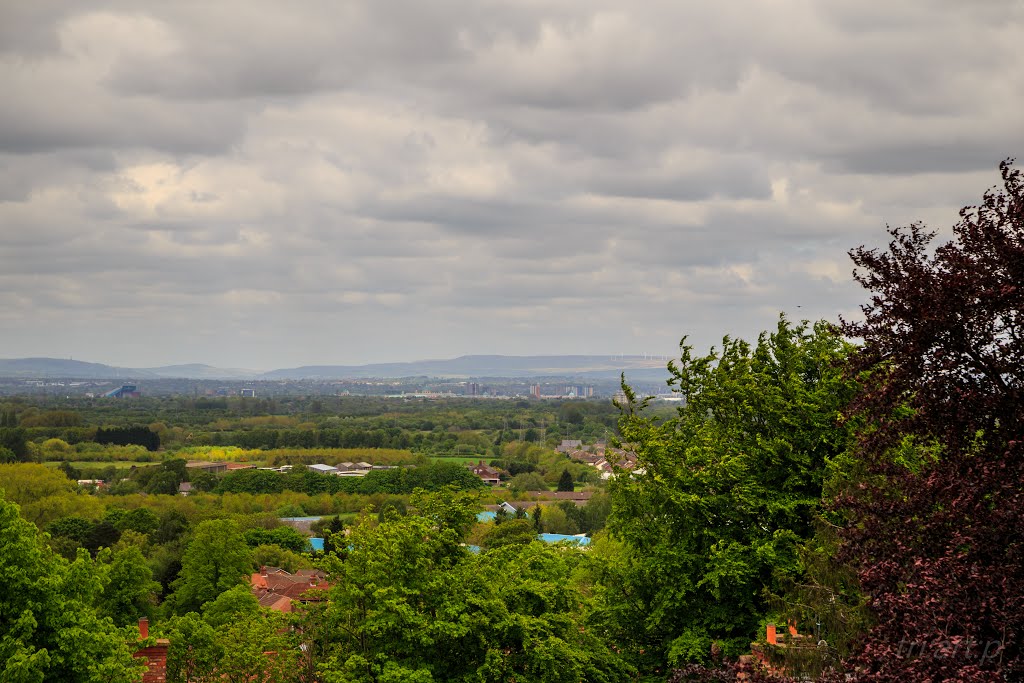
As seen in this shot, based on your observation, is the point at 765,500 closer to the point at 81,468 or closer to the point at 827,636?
the point at 827,636

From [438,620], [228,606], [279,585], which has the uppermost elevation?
[438,620]

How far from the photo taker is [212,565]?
1941 inches

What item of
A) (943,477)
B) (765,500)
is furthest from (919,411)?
(765,500)

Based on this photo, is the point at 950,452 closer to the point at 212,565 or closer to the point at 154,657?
the point at 154,657

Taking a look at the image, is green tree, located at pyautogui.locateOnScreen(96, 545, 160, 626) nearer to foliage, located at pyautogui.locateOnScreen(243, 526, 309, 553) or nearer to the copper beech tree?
foliage, located at pyautogui.locateOnScreen(243, 526, 309, 553)

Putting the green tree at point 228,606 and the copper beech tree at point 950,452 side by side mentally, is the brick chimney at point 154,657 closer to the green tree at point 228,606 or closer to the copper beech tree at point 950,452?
the green tree at point 228,606

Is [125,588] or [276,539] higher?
[125,588]

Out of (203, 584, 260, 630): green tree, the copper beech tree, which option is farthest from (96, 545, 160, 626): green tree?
the copper beech tree

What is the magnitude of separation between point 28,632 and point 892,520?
18110 millimetres

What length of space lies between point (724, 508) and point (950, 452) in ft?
35.7

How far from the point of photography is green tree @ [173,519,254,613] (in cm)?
4897

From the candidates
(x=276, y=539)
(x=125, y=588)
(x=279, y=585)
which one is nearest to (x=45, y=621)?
(x=125, y=588)

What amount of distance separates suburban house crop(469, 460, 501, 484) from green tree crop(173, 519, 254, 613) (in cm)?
8127

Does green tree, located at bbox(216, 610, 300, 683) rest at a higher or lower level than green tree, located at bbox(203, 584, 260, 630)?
higher
